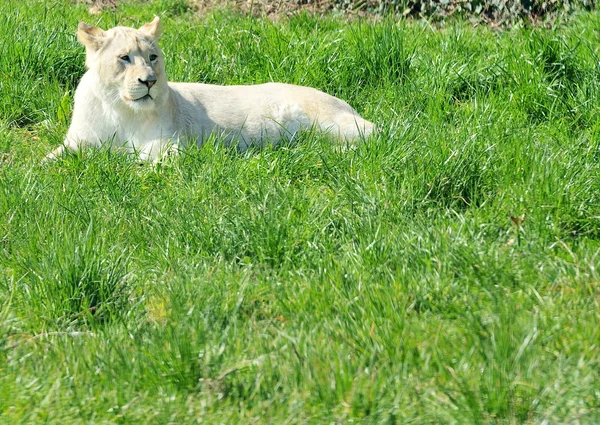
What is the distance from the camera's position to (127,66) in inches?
225

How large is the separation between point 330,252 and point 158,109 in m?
2.02

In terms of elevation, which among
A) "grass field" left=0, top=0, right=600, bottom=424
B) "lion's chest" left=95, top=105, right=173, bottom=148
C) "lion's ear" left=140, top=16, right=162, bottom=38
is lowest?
"lion's chest" left=95, top=105, right=173, bottom=148

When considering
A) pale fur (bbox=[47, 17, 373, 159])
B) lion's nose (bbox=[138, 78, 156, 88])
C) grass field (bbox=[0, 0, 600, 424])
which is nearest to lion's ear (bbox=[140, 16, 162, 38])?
pale fur (bbox=[47, 17, 373, 159])

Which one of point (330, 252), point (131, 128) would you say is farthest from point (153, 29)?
point (330, 252)

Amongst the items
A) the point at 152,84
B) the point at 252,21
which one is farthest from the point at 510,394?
the point at 252,21

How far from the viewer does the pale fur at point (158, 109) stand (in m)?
5.74

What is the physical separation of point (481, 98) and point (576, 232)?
1.99m

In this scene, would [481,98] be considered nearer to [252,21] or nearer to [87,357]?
[252,21]

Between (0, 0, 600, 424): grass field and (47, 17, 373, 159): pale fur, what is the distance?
0.30 m

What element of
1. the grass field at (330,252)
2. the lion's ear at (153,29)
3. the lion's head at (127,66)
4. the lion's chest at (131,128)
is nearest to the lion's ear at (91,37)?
the lion's head at (127,66)

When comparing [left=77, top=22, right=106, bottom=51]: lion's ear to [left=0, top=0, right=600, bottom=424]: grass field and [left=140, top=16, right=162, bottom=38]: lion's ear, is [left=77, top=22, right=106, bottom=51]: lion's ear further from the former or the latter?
[left=0, top=0, right=600, bottom=424]: grass field

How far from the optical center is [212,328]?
3598 millimetres

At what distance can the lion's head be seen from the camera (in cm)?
568

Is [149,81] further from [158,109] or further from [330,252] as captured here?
[330,252]
